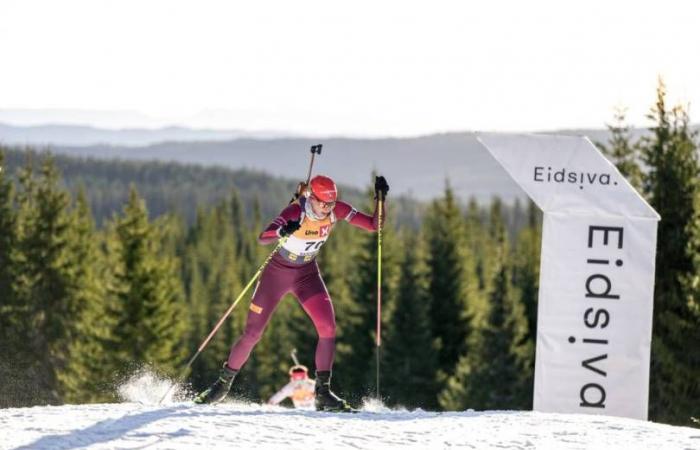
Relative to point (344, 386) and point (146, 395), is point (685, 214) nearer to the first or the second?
point (146, 395)

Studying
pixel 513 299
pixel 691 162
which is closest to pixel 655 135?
pixel 691 162

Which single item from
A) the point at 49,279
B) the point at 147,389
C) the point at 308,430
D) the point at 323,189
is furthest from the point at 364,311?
the point at 308,430

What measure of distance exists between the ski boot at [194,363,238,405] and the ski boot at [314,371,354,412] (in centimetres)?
88

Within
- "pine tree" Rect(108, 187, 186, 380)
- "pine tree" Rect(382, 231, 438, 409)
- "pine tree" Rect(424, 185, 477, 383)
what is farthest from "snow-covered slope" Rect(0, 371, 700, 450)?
"pine tree" Rect(424, 185, 477, 383)

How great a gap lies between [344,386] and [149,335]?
7.11 m

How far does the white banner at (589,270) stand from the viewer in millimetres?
9633

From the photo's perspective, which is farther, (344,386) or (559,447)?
(344,386)

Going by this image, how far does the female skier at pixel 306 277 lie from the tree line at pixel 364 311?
10785 millimetres

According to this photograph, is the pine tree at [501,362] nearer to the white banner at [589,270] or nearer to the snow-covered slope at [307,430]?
the white banner at [589,270]

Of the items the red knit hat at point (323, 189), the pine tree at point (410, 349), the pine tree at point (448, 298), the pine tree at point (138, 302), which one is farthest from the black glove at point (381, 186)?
the pine tree at point (448, 298)

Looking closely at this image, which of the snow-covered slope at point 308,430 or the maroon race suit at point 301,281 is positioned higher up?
the maroon race suit at point 301,281

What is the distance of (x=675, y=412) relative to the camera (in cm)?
2020

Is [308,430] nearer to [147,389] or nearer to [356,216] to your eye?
[356,216]

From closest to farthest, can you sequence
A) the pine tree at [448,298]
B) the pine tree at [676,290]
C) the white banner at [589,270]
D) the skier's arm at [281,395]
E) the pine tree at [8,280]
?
the white banner at [589,270], the skier's arm at [281,395], the pine tree at [676,290], the pine tree at [448,298], the pine tree at [8,280]
